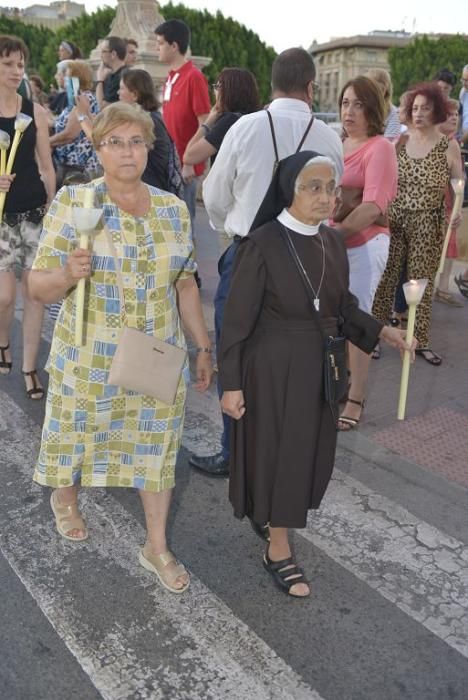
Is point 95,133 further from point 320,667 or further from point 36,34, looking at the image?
point 36,34

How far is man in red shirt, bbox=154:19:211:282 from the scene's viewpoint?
6.28m

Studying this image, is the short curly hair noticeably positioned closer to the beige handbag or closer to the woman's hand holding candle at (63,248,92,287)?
the beige handbag

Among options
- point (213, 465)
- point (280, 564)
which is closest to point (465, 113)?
point (213, 465)

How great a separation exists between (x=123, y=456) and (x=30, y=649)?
2.63 feet

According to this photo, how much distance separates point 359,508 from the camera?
3.64m

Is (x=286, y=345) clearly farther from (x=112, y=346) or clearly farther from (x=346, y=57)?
(x=346, y=57)

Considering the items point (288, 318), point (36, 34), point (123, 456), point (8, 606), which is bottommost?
point (8, 606)

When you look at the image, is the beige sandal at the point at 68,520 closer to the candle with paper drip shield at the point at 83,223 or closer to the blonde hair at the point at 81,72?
the candle with paper drip shield at the point at 83,223

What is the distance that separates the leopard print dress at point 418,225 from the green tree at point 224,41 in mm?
45258

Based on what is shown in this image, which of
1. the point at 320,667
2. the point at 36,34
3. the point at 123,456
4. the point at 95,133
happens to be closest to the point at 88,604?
the point at 123,456

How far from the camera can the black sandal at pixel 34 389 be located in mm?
4832

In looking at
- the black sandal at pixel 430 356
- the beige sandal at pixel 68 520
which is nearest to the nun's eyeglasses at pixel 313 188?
the beige sandal at pixel 68 520

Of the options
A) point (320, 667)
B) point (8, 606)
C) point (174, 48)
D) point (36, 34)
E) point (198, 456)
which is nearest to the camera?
point (320, 667)

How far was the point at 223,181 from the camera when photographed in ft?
12.1
